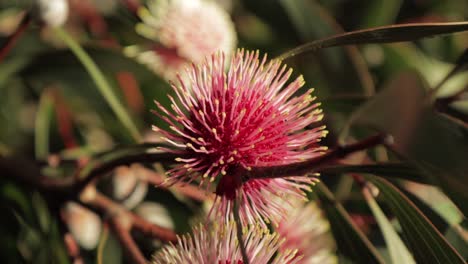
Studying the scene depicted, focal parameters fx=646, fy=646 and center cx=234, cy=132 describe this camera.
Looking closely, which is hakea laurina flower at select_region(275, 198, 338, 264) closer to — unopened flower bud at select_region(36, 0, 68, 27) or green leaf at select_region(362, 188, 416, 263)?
green leaf at select_region(362, 188, 416, 263)

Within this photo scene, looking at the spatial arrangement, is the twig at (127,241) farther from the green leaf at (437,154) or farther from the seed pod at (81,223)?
the green leaf at (437,154)

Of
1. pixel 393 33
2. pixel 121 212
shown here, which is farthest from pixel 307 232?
pixel 393 33

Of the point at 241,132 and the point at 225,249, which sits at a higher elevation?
the point at 241,132

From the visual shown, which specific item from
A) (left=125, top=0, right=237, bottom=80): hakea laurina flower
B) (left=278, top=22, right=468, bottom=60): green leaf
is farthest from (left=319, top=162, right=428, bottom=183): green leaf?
(left=125, top=0, right=237, bottom=80): hakea laurina flower

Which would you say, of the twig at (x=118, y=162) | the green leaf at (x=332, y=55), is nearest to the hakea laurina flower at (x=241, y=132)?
the twig at (x=118, y=162)

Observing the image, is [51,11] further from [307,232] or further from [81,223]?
[307,232]

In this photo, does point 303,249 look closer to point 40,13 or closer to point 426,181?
point 426,181

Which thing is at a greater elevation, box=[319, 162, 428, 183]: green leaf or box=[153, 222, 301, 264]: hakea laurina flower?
box=[319, 162, 428, 183]: green leaf
